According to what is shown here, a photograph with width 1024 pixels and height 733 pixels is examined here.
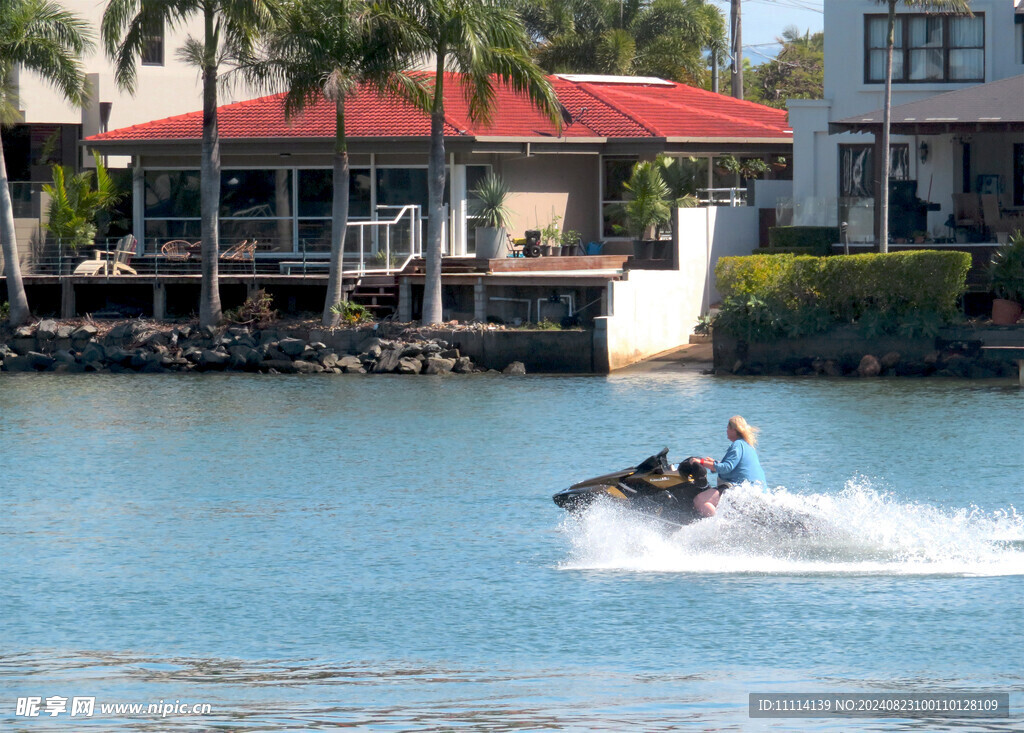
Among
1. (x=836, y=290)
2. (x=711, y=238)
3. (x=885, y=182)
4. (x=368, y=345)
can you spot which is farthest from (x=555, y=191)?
(x=836, y=290)

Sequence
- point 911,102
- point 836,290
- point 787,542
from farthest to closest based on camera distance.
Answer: point 911,102 → point 836,290 → point 787,542

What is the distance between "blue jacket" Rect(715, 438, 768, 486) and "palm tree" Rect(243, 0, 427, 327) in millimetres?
20086

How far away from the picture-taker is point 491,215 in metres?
39.2

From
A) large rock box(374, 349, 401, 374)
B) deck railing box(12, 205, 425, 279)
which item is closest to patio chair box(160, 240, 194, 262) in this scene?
deck railing box(12, 205, 425, 279)

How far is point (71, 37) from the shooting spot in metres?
Answer: 36.4

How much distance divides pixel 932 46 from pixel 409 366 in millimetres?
16130

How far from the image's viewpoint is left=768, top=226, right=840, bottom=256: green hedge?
3669 centimetres

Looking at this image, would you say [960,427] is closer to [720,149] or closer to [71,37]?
[720,149]

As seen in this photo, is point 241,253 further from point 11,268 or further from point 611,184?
point 611,184

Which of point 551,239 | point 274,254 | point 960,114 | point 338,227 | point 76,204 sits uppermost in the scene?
point 960,114

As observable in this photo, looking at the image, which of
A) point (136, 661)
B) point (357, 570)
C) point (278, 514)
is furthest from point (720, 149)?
point (136, 661)

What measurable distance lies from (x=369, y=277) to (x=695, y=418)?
41.0 ft

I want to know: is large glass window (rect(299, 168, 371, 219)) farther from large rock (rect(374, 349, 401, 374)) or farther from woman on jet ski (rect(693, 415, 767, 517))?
woman on jet ski (rect(693, 415, 767, 517))

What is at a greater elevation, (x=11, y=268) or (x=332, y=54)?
(x=332, y=54)
